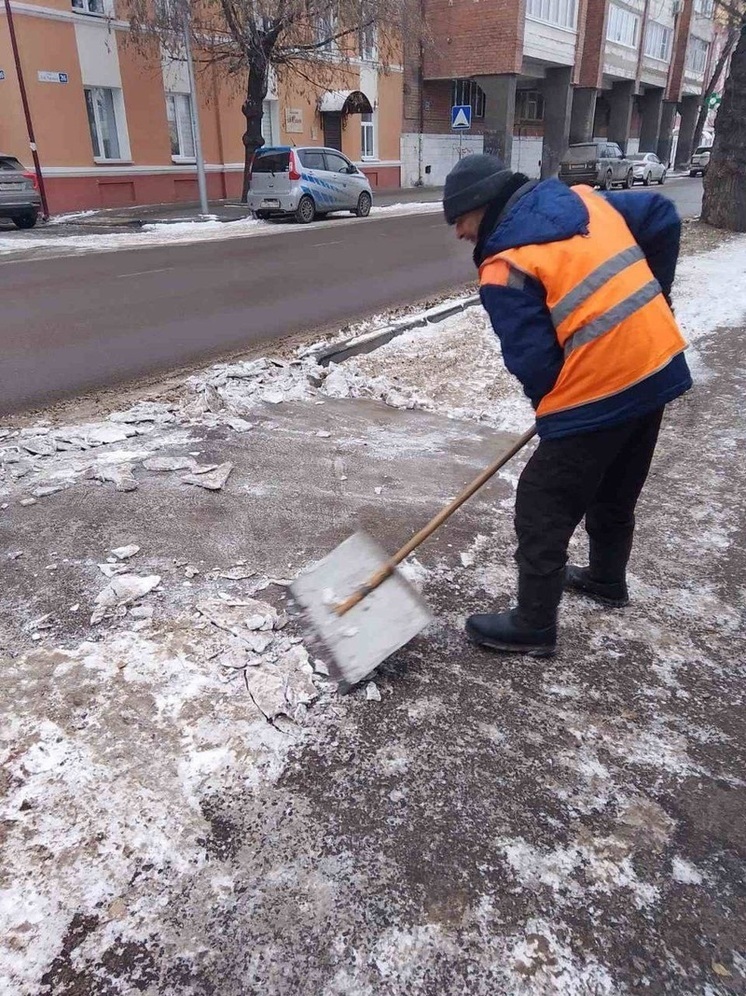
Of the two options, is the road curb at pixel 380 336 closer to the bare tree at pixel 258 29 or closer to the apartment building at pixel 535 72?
the bare tree at pixel 258 29

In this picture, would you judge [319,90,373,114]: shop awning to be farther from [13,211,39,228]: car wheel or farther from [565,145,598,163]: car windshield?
[13,211,39,228]: car wheel

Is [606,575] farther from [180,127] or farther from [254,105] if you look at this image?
[180,127]

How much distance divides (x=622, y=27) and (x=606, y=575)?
1751 inches

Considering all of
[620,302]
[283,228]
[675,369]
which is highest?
[620,302]

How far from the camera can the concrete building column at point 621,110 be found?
4203 centimetres

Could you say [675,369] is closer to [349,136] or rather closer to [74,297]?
[74,297]

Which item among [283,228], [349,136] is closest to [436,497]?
[283,228]

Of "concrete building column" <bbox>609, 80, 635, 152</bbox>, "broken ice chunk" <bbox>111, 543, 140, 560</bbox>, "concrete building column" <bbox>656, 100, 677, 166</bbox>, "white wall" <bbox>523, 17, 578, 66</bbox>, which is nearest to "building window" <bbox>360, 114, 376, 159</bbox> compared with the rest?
"white wall" <bbox>523, 17, 578, 66</bbox>

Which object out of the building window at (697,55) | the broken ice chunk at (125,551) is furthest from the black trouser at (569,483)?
the building window at (697,55)

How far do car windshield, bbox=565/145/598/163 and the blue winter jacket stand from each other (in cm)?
2935

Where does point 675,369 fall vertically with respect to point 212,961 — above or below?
above

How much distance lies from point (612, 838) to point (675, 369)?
1380 millimetres

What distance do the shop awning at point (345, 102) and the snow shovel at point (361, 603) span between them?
2749cm

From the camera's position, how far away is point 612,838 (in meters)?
1.97
